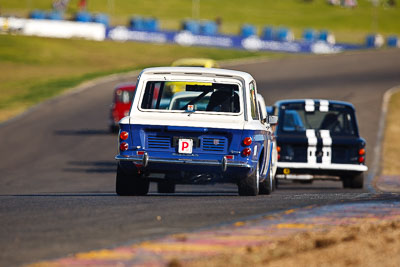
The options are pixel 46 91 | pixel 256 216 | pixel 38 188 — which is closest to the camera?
pixel 256 216

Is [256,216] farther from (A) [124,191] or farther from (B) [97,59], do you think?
(B) [97,59]

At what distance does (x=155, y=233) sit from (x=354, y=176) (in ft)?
31.4

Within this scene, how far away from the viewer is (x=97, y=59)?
163ft

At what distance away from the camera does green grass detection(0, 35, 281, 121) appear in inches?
1500

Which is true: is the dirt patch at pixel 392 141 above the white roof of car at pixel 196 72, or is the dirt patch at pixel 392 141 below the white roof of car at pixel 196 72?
below

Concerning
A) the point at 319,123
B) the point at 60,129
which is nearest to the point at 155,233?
the point at 319,123

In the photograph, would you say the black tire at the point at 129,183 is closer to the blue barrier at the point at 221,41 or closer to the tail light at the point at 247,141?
the tail light at the point at 247,141

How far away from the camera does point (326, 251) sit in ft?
23.5

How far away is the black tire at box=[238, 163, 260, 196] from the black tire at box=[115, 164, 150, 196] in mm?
1229

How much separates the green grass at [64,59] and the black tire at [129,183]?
22.6 metres

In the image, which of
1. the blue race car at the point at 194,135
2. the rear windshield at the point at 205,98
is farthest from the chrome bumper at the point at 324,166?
the rear windshield at the point at 205,98

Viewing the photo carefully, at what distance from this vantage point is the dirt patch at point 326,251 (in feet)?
22.2

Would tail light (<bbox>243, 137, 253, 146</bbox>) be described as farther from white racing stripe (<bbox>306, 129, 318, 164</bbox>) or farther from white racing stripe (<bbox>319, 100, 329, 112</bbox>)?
white racing stripe (<bbox>319, 100, 329, 112</bbox>)

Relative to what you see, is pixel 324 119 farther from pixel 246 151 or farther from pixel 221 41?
pixel 221 41
